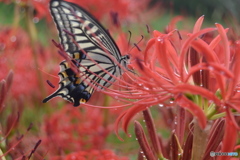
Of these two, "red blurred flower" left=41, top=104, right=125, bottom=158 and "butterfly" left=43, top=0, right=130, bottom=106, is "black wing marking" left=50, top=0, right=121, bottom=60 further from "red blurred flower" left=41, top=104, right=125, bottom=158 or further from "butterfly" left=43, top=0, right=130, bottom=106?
"red blurred flower" left=41, top=104, right=125, bottom=158

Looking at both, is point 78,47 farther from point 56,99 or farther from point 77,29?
point 56,99

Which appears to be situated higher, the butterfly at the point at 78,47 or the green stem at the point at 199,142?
the butterfly at the point at 78,47

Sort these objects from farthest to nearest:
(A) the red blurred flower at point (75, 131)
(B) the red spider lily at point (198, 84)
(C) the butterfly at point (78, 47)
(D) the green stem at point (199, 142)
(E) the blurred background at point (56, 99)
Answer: (E) the blurred background at point (56, 99)
(A) the red blurred flower at point (75, 131)
(C) the butterfly at point (78, 47)
(D) the green stem at point (199, 142)
(B) the red spider lily at point (198, 84)

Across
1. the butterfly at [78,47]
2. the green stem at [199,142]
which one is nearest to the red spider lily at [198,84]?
the green stem at [199,142]

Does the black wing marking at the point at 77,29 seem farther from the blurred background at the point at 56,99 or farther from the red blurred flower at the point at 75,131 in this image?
the red blurred flower at the point at 75,131

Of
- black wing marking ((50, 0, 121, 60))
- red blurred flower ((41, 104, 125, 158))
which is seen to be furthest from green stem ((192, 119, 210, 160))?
red blurred flower ((41, 104, 125, 158))

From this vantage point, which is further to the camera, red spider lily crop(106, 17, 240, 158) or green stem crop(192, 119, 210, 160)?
green stem crop(192, 119, 210, 160)

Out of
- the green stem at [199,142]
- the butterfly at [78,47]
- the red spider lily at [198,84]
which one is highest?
the butterfly at [78,47]

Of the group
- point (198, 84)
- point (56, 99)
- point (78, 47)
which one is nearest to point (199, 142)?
point (198, 84)

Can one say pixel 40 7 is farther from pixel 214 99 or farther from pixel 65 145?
pixel 214 99

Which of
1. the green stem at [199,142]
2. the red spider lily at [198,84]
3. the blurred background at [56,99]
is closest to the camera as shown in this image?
the red spider lily at [198,84]

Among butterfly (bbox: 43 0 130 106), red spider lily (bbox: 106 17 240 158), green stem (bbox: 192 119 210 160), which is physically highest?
butterfly (bbox: 43 0 130 106)

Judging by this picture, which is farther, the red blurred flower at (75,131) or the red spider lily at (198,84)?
the red blurred flower at (75,131)
